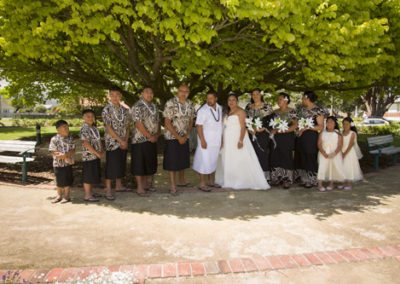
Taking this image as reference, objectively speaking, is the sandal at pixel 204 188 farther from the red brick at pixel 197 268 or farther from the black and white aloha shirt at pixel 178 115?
the red brick at pixel 197 268

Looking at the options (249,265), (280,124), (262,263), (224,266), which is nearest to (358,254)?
(262,263)

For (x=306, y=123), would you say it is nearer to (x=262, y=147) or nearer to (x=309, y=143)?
(x=309, y=143)

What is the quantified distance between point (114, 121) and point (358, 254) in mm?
4686

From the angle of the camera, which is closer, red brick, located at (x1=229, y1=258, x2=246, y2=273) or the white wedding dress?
red brick, located at (x1=229, y1=258, x2=246, y2=273)

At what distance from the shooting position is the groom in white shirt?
732 cm

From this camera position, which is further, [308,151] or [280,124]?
[308,151]

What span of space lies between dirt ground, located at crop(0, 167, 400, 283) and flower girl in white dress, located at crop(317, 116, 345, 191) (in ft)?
1.28

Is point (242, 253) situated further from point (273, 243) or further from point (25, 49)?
point (25, 49)

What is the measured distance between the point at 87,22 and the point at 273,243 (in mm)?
5200

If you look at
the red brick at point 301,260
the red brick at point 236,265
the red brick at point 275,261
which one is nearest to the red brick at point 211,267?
the red brick at point 236,265

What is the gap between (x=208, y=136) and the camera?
7410 mm

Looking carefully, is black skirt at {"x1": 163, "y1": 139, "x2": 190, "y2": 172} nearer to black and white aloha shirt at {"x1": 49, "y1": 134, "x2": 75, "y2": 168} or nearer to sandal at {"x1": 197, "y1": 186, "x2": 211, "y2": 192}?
sandal at {"x1": 197, "y1": 186, "x2": 211, "y2": 192}

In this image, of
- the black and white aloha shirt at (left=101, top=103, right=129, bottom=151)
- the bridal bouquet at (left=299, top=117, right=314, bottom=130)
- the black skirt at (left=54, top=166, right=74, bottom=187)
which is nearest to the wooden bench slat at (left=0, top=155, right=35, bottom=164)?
the black skirt at (left=54, top=166, right=74, bottom=187)

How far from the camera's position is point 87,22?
6.70 metres
